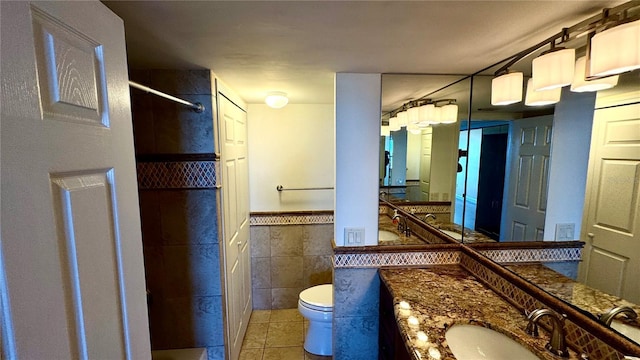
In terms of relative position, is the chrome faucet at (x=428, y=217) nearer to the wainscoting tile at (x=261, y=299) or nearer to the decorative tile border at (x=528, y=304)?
the decorative tile border at (x=528, y=304)

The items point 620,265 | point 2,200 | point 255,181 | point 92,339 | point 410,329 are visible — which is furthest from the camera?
point 255,181

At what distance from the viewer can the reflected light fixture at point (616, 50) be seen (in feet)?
2.56

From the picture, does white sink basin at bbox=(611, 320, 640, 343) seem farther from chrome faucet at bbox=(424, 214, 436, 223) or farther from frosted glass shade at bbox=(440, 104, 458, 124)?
frosted glass shade at bbox=(440, 104, 458, 124)

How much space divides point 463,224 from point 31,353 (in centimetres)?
189

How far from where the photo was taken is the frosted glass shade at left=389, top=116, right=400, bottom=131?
1842mm

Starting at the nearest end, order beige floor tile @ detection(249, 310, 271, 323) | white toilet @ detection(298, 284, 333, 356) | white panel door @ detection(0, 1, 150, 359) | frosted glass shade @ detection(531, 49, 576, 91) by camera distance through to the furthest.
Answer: white panel door @ detection(0, 1, 150, 359) → frosted glass shade @ detection(531, 49, 576, 91) → white toilet @ detection(298, 284, 333, 356) → beige floor tile @ detection(249, 310, 271, 323)

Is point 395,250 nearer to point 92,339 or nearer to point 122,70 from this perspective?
point 92,339

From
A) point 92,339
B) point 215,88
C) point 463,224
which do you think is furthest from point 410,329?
point 215,88

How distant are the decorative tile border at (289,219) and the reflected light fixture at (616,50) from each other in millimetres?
2157

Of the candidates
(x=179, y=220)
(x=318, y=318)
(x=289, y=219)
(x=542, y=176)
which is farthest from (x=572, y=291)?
(x=289, y=219)

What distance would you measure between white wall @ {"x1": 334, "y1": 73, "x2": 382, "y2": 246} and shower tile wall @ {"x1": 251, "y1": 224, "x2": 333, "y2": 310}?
1.04 m

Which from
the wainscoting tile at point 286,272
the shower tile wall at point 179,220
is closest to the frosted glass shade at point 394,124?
the shower tile wall at point 179,220

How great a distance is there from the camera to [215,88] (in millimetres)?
1644

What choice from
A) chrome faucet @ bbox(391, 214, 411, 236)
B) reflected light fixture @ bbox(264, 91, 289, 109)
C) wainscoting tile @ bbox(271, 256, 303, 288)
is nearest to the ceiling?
reflected light fixture @ bbox(264, 91, 289, 109)
